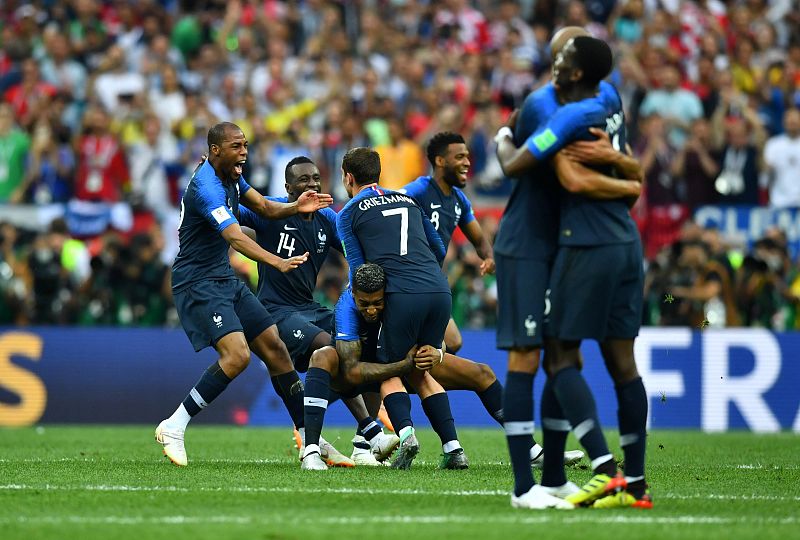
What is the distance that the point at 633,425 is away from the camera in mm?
7320

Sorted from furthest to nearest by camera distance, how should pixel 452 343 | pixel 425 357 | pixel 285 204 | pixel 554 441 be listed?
pixel 452 343, pixel 285 204, pixel 425 357, pixel 554 441

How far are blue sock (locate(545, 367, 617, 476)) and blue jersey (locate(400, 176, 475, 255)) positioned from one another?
12.6 ft

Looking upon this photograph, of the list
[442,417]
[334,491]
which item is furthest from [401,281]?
[334,491]

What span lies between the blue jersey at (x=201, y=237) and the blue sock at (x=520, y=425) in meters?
3.64

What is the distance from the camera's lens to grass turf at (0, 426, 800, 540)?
6422 millimetres

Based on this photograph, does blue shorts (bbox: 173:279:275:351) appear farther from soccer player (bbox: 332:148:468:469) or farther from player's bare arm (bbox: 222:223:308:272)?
soccer player (bbox: 332:148:468:469)

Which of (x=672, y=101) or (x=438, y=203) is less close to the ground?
(x=672, y=101)

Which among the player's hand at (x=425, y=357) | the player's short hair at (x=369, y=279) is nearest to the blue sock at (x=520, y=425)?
the player's short hair at (x=369, y=279)

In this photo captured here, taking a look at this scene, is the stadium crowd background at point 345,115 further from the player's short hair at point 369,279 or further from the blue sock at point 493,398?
the player's short hair at point 369,279

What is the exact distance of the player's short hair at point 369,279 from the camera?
946 centimetres

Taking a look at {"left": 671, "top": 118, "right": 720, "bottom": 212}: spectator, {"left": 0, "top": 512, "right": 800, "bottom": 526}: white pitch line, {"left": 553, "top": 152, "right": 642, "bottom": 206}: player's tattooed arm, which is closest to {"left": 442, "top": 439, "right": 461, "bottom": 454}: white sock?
{"left": 0, "top": 512, "right": 800, "bottom": 526}: white pitch line

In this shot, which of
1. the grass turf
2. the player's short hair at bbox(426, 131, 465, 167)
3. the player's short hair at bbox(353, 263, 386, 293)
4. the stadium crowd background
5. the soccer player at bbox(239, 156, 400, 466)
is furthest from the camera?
the stadium crowd background

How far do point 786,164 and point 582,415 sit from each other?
12432 millimetres

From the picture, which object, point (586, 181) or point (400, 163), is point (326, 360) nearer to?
point (586, 181)
